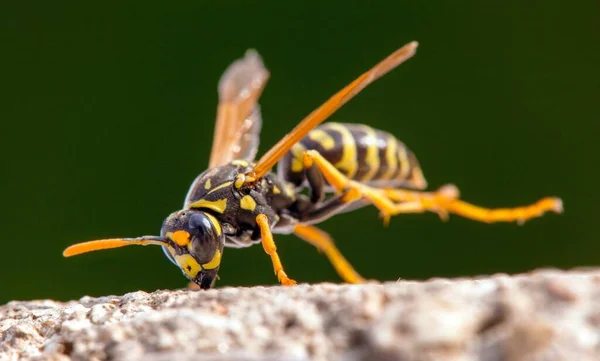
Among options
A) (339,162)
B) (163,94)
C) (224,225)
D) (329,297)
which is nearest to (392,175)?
(339,162)

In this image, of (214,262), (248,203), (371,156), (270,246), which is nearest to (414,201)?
(371,156)

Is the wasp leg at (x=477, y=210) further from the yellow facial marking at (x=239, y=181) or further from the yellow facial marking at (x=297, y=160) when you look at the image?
the yellow facial marking at (x=239, y=181)

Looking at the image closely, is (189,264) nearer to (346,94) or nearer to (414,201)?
(346,94)

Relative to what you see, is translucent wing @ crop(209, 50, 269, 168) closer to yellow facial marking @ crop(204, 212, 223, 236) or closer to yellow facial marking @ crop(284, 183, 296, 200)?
yellow facial marking @ crop(284, 183, 296, 200)

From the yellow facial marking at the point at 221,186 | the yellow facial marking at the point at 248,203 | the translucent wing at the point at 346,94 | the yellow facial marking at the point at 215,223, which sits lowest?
the yellow facial marking at the point at 215,223

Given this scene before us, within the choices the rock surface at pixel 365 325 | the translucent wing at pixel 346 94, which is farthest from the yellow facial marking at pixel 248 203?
the rock surface at pixel 365 325

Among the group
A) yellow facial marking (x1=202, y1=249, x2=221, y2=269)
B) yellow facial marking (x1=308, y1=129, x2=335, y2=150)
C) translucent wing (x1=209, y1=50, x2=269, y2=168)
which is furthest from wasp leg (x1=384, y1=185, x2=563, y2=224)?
yellow facial marking (x1=202, y1=249, x2=221, y2=269)

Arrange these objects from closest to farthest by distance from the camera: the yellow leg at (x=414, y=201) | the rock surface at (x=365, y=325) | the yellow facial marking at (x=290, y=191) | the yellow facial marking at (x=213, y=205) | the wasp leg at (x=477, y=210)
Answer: the rock surface at (x=365, y=325)
the yellow facial marking at (x=213, y=205)
the yellow leg at (x=414, y=201)
the yellow facial marking at (x=290, y=191)
the wasp leg at (x=477, y=210)
